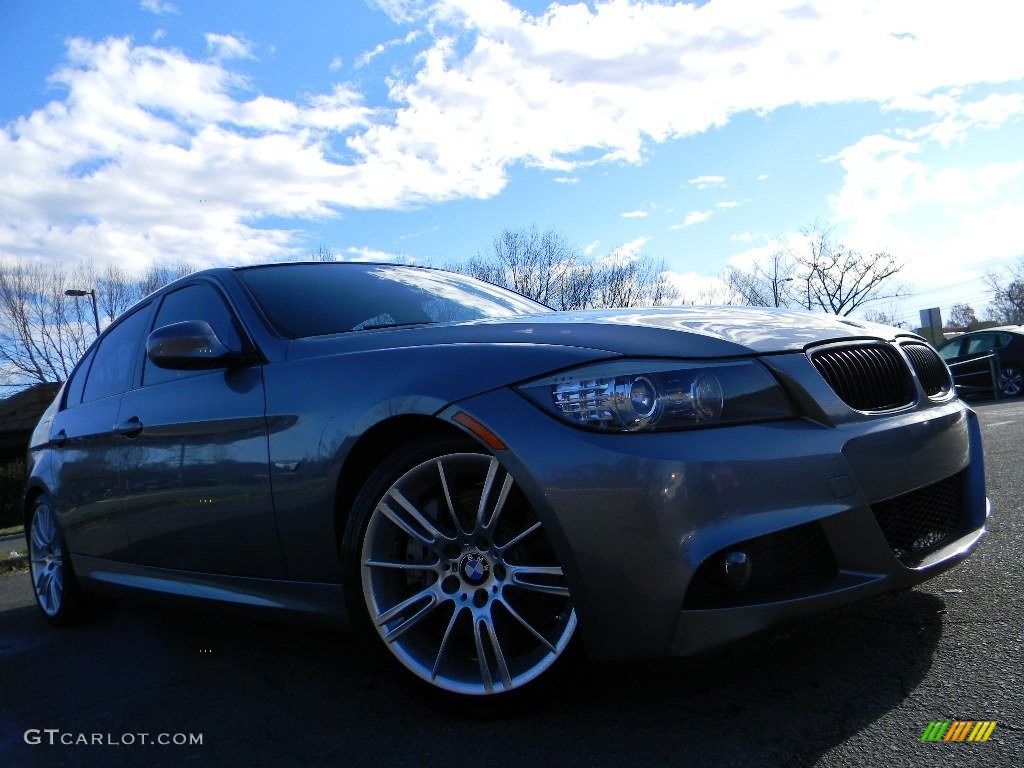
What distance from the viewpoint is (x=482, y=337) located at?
2.51 m

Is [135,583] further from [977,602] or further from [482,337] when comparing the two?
[977,602]

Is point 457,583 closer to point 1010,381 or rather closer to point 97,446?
point 97,446

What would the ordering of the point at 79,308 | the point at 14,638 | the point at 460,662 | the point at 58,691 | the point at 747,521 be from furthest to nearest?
the point at 79,308 < the point at 14,638 < the point at 58,691 < the point at 460,662 < the point at 747,521

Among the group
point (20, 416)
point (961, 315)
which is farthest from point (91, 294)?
point (961, 315)

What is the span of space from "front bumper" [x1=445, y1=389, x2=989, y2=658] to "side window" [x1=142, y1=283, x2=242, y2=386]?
1478 millimetres

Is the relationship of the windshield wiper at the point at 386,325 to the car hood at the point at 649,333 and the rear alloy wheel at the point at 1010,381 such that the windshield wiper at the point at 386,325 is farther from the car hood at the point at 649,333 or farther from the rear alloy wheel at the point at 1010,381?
the rear alloy wheel at the point at 1010,381

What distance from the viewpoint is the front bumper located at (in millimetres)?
2004

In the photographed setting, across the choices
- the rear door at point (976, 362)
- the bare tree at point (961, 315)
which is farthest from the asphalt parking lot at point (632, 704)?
the bare tree at point (961, 315)

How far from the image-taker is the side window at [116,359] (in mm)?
3967

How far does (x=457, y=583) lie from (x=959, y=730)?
1.27 meters

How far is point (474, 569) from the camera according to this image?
233 cm

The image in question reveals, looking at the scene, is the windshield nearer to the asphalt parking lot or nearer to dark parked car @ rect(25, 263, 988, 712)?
dark parked car @ rect(25, 263, 988, 712)

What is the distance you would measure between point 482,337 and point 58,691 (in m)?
2.18

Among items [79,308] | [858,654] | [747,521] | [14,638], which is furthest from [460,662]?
[79,308]
